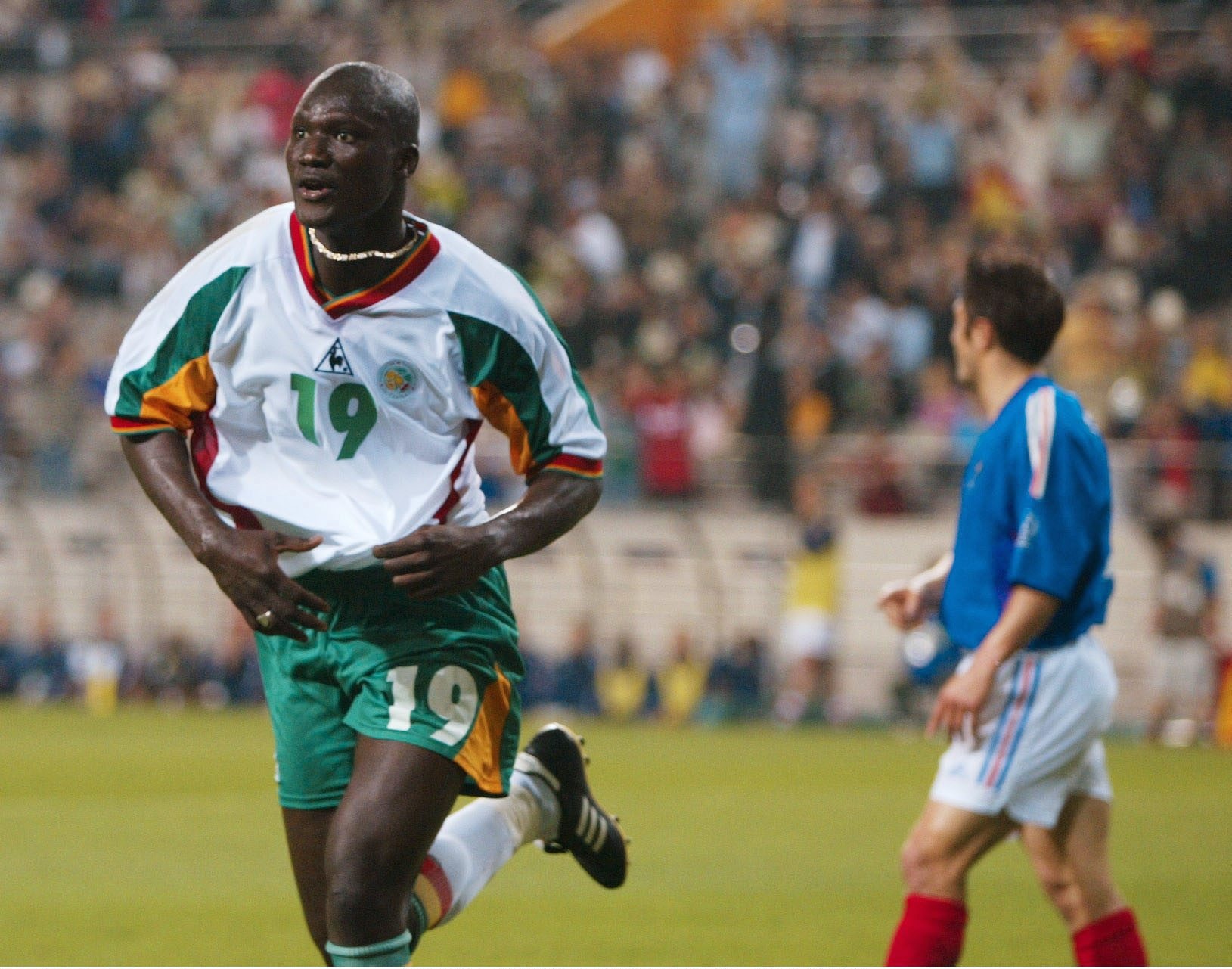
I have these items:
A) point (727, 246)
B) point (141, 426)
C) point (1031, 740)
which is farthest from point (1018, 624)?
point (727, 246)

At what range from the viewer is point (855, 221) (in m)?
20.7

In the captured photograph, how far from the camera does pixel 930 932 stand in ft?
17.8

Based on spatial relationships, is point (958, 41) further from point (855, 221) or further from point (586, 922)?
point (586, 922)

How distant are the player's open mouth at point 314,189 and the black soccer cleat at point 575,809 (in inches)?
77.7

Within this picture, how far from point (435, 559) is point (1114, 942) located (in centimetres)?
226

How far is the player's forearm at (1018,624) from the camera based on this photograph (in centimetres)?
532

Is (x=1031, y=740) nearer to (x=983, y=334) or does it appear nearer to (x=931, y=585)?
(x=931, y=585)

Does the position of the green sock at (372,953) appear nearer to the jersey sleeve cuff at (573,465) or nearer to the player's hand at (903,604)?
the jersey sleeve cuff at (573,465)

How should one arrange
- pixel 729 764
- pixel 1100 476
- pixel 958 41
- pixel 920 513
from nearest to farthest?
pixel 1100 476 < pixel 729 764 < pixel 920 513 < pixel 958 41

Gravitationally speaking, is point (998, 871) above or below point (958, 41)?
below

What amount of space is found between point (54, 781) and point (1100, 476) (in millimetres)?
9122

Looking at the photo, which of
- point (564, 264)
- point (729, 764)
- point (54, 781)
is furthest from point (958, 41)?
point (54, 781)

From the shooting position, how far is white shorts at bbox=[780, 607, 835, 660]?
18250 millimetres

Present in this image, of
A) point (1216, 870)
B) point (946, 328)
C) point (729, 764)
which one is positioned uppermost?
point (946, 328)
